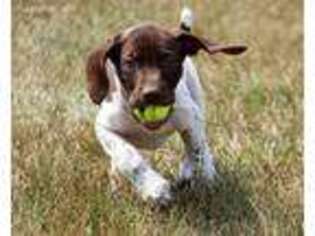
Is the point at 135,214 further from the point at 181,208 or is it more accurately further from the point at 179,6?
the point at 179,6

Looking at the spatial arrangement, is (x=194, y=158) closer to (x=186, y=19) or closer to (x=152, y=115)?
(x=152, y=115)

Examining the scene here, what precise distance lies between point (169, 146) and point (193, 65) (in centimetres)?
16

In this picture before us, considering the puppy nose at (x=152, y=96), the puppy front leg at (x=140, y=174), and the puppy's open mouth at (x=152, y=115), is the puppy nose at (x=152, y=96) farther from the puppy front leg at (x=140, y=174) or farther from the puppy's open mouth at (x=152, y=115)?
the puppy front leg at (x=140, y=174)

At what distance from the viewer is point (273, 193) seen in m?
4.25

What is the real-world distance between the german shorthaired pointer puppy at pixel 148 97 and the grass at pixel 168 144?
1.3 inches

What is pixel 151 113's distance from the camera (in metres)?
4.09

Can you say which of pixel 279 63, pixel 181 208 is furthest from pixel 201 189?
pixel 279 63

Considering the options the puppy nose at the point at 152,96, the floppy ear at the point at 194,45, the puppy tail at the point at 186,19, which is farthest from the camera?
the puppy tail at the point at 186,19
